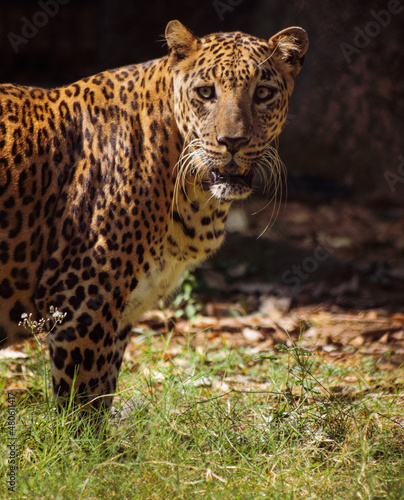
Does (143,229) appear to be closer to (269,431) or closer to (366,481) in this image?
(269,431)

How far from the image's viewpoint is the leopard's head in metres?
4.62

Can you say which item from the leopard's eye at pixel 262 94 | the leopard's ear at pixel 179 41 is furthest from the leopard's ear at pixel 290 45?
the leopard's ear at pixel 179 41

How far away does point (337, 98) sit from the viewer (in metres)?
10.7

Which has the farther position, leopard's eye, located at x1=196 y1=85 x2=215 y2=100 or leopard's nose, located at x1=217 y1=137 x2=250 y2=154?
leopard's eye, located at x1=196 y1=85 x2=215 y2=100

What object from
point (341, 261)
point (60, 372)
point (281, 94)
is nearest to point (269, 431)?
point (60, 372)

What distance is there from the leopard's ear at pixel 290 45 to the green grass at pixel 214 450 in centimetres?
206

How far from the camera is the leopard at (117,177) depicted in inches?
177

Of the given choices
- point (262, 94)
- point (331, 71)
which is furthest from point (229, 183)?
point (331, 71)

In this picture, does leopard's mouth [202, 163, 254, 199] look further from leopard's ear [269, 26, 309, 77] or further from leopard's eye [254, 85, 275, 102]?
leopard's ear [269, 26, 309, 77]

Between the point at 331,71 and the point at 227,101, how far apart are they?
6.40 metres

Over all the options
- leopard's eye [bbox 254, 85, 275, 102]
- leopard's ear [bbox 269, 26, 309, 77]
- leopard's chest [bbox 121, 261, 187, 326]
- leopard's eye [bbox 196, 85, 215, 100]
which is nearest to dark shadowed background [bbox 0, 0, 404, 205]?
leopard's ear [bbox 269, 26, 309, 77]

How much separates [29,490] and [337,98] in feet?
27.6

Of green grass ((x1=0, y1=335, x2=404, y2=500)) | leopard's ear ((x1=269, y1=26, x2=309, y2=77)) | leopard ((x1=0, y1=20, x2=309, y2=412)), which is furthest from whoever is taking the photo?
leopard's ear ((x1=269, y1=26, x2=309, y2=77))

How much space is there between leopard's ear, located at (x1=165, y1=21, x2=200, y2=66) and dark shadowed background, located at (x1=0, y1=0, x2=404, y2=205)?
575 centimetres
